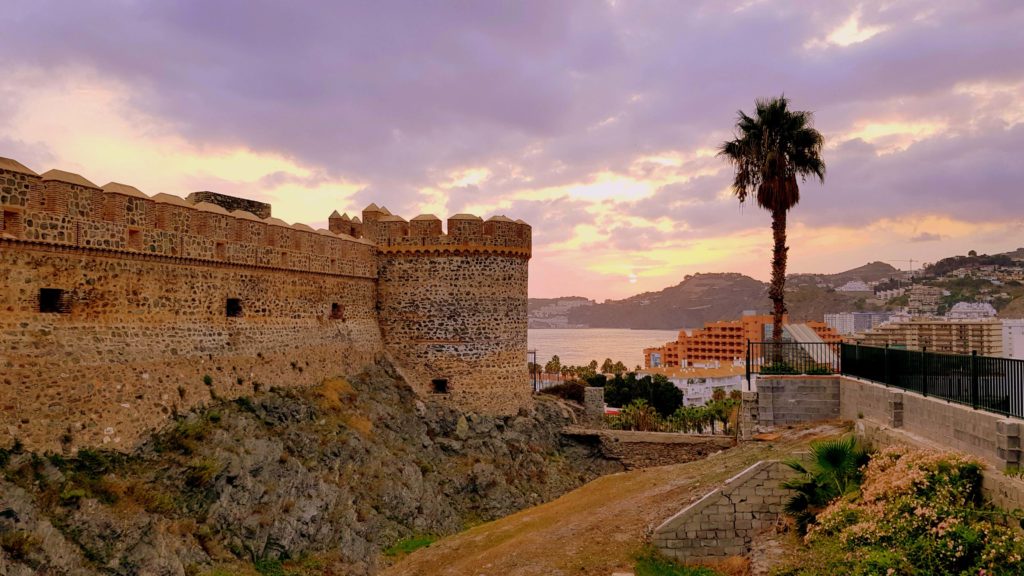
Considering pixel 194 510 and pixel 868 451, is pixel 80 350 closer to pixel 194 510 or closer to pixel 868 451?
pixel 194 510

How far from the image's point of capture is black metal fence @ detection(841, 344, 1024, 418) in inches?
376

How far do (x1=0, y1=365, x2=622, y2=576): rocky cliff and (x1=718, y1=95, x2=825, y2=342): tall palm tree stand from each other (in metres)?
8.96

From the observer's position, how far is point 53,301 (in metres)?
12.5

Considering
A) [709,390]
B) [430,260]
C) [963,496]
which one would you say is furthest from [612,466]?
[709,390]

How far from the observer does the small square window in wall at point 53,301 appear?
40.6ft

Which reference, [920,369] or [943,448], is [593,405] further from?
[943,448]

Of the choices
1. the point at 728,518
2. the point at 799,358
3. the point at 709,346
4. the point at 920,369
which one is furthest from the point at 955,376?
the point at 709,346

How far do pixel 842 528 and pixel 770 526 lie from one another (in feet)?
6.76

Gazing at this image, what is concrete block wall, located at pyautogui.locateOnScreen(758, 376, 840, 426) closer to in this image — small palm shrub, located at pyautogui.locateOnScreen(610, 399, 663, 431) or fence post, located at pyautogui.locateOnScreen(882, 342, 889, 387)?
fence post, located at pyautogui.locateOnScreen(882, 342, 889, 387)

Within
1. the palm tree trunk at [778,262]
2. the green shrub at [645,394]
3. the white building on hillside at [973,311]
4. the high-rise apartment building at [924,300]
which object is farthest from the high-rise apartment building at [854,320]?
the palm tree trunk at [778,262]

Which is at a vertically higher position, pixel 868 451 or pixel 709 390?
pixel 868 451

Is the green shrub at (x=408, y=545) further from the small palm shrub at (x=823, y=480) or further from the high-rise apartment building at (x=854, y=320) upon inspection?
the high-rise apartment building at (x=854, y=320)

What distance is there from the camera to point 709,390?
68312 millimetres

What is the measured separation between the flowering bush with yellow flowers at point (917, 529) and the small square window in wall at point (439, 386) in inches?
546
